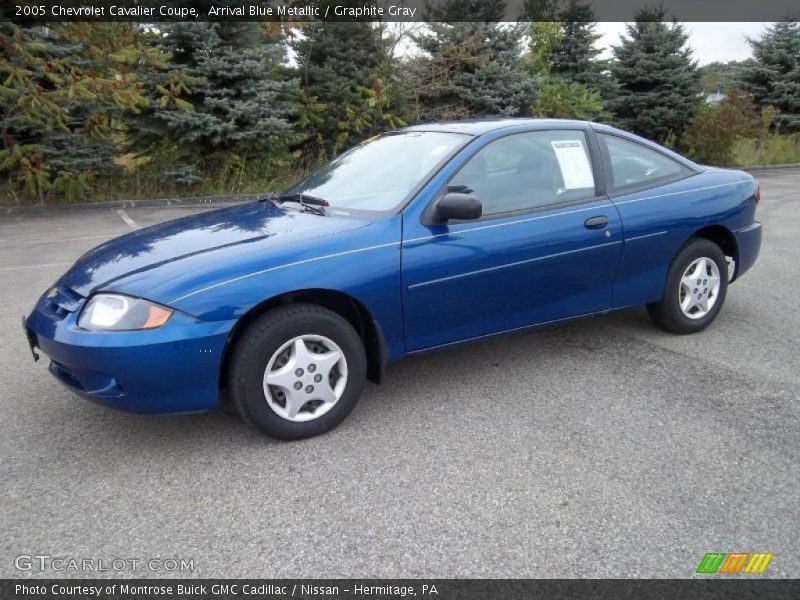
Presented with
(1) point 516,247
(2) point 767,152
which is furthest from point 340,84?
(2) point 767,152

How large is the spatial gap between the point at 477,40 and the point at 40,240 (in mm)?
11270

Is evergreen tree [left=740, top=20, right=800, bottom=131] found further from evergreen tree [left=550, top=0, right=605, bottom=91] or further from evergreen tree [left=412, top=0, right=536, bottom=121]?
evergreen tree [left=412, top=0, right=536, bottom=121]

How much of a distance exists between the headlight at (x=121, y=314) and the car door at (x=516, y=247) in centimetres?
120

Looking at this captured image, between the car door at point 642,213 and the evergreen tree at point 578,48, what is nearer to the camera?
the car door at point 642,213

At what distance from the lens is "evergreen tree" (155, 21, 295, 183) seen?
1203 cm

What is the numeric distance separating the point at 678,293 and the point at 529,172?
1.44 meters

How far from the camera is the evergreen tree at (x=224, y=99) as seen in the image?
12030mm

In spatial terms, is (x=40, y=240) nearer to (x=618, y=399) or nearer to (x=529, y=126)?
(x=529, y=126)

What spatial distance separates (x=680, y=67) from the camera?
1911cm

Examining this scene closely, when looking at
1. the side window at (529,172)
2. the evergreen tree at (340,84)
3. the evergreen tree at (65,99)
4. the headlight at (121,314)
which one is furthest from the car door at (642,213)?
the evergreen tree at (340,84)

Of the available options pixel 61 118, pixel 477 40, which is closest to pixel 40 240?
pixel 61 118

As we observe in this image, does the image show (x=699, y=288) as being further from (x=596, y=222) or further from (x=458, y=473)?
(x=458, y=473)

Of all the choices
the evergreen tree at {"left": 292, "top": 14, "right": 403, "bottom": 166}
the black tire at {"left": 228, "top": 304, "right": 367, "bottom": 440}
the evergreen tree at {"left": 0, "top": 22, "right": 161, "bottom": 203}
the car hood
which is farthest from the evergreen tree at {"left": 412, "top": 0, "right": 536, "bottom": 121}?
the black tire at {"left": 228, "top": 304, "right": 367, "bottom": 440}

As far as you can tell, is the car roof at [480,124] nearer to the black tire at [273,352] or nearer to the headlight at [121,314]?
the black tire at [273,352]
